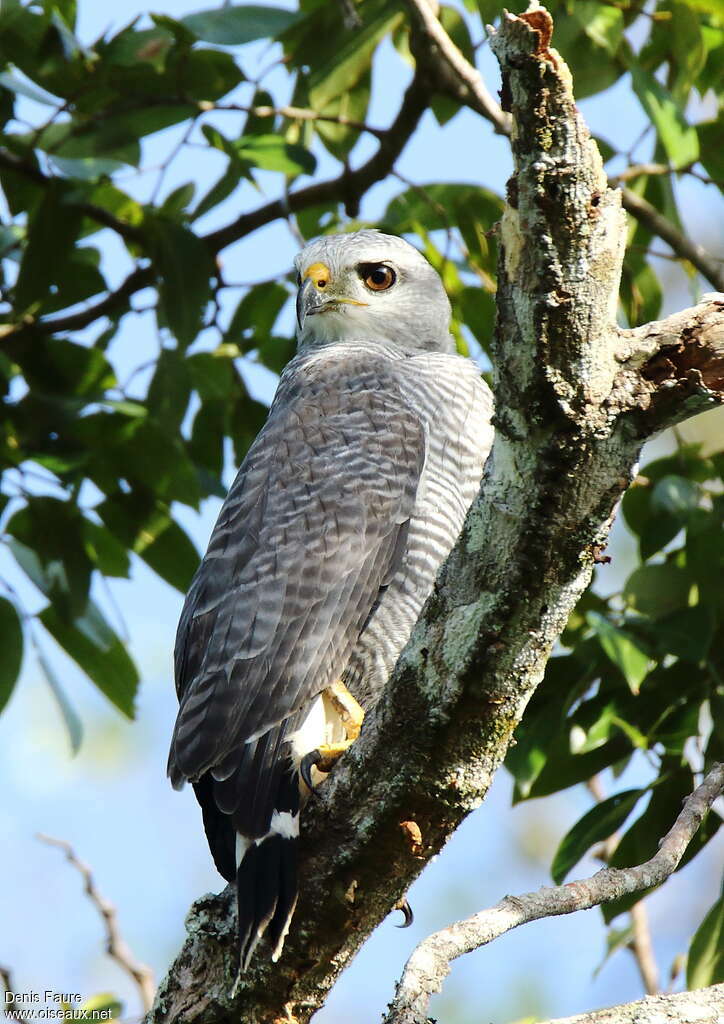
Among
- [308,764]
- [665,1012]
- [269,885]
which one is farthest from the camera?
[308,764]

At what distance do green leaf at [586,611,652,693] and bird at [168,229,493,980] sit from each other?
1.66 ft

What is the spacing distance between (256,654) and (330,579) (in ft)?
1.10

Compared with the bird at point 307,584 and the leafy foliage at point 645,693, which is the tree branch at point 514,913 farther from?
the leafy foliage at point 645,693

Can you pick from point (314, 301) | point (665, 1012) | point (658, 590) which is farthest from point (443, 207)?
point (665, 1012)

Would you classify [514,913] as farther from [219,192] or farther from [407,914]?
[219,192]

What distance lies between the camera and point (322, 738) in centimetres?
341

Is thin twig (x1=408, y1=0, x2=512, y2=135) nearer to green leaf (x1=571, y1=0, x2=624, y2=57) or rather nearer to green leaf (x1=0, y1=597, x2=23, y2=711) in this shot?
green leaf (x1=571, y1=0, x2=624, y2=57)

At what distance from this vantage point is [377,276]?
4.84 metres

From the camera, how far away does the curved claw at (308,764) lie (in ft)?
9.78

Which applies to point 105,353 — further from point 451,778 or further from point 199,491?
point 451,778

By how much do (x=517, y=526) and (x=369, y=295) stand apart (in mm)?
2766

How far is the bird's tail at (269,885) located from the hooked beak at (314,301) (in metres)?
2.31

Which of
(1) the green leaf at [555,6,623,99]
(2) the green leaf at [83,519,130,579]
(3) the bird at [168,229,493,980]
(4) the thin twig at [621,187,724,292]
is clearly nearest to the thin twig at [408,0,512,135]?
(1) the green leaf at [555,6,623,99]

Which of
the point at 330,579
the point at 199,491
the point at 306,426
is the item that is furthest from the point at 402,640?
the point at 199,491
